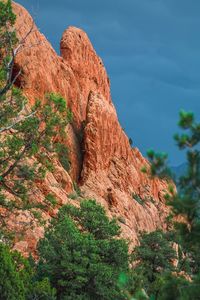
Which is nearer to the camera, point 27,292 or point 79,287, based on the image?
point 27,292

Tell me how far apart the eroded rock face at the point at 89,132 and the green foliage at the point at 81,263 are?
19.3 metres

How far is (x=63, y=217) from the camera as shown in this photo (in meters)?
35.3

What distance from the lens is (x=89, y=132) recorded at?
66.6 m

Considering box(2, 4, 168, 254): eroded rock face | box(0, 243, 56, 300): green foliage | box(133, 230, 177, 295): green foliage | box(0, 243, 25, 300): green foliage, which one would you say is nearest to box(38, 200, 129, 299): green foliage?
box(0, 243, 56, 300): green foliage

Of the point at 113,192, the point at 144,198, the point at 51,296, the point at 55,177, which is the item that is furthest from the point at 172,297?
the point at 144,198

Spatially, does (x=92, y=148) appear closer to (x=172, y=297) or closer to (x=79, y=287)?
(x=79, y=287)

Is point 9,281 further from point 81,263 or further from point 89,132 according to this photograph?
point 89,132

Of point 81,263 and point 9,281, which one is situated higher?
point 81,263

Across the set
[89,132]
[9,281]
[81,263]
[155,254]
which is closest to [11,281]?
[9,281]

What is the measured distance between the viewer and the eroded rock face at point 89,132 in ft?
201

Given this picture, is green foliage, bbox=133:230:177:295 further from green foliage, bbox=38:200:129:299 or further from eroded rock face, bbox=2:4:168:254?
green foliage, bbox=38:200:129:299

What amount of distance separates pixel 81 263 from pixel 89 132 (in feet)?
119

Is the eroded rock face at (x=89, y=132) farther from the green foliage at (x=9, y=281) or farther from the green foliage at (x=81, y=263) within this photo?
the green foliage at (x=9, y=281)

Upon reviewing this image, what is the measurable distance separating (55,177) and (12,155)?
30894 millimetres
